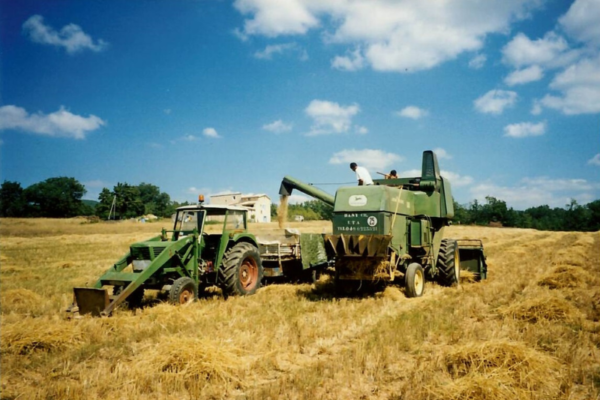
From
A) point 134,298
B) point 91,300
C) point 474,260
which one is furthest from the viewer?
point 474,260

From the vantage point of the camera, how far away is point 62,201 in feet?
279

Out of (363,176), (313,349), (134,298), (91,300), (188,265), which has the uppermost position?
(363,176)

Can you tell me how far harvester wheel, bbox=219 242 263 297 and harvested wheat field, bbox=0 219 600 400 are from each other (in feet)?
1.45

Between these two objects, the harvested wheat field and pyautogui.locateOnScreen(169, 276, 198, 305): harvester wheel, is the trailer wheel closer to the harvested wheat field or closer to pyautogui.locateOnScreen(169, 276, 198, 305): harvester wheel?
the harvested wheat field

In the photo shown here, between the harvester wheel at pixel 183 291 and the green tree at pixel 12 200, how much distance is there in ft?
270

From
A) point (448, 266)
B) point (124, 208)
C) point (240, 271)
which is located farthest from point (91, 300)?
point (124, 208)

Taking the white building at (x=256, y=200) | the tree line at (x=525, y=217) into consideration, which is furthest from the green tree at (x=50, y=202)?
the tree line at (x=525, y=217)

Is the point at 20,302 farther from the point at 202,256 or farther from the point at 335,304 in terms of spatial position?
the point at 335,304

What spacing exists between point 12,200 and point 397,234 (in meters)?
96.0

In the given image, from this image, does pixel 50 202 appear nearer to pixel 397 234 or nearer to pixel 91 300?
pixel 91 300

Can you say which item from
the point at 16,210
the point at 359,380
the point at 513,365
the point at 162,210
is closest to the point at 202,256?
the point at 359,380

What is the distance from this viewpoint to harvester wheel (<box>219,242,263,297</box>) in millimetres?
8117

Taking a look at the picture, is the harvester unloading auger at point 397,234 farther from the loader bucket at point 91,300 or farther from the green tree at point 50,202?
the green tree at point 50,202

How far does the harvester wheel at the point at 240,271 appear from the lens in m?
8.12
